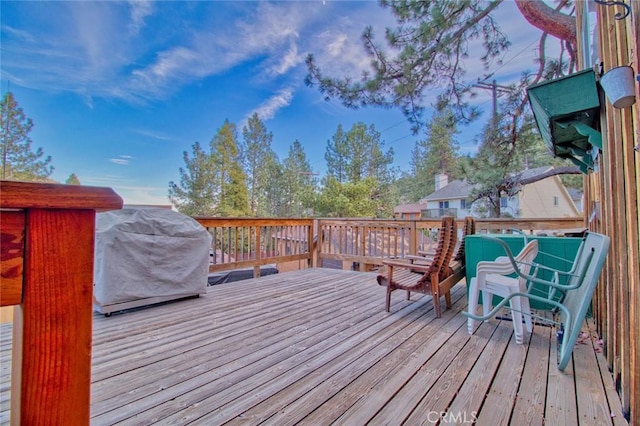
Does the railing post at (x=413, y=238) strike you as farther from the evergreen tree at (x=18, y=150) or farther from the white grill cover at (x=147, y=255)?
the evergreen tree at (x=18, y=150)

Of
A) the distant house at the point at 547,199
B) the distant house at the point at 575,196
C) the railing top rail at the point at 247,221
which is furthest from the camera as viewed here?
the distant house at the point at 575,196

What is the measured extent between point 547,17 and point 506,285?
378 cm

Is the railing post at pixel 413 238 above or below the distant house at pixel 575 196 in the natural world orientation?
below

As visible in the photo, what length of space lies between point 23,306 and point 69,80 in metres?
9.81

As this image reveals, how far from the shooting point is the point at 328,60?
711 cm

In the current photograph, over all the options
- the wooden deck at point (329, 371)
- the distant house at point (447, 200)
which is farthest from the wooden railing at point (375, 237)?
the distant house at point (447, 200)

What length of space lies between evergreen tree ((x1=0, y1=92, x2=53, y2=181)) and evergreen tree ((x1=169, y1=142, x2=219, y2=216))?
32.1ft

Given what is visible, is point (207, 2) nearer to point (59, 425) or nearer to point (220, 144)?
point (59, 425)

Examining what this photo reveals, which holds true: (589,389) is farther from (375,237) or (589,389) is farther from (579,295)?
(375,237)

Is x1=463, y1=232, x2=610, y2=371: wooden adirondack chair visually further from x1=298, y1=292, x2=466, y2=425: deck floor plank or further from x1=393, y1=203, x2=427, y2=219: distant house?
x1=393, y1=203, x2=427, y2=219: distant house

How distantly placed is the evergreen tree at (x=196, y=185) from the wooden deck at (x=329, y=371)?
1485 centimetres

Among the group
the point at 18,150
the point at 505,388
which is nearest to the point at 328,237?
the point at 505,388

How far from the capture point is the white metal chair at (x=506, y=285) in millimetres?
2324

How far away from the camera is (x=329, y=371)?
189 centimetres
